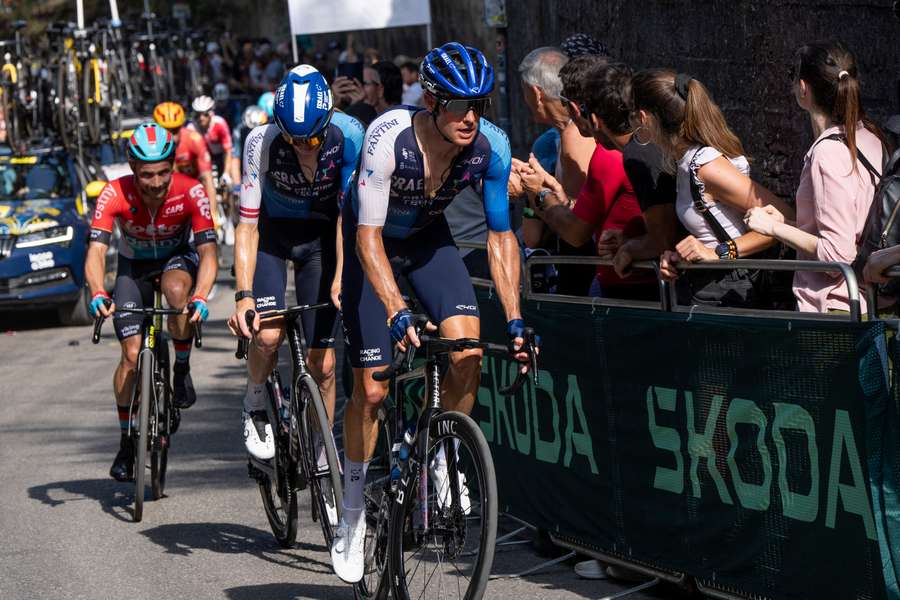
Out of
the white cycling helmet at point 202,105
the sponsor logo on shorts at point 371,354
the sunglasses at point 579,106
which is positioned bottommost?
the sponsor logo on shorts at point 371,354

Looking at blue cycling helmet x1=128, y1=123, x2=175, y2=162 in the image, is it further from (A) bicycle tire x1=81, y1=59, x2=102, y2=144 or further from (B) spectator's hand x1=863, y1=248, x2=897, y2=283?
(A) bicycle tire x1=81, y1=59, x2=102, y2=144

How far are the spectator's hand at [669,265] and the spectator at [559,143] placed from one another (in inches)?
58.6

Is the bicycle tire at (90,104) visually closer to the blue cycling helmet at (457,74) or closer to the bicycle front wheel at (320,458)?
the bicycle front wheel at (320,458)

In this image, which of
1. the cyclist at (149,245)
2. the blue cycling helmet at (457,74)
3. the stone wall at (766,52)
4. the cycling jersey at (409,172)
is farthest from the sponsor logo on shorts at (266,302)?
the stone wall at (766,52)

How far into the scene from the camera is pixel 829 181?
221 inches

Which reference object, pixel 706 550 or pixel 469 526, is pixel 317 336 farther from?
pixel 706 550

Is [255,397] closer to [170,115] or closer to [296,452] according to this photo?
[296,452]

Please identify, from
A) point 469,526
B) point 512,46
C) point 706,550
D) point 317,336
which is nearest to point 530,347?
point 469,526

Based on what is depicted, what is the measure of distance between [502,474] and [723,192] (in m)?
2.19

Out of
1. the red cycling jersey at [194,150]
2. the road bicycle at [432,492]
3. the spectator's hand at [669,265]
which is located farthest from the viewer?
the red cycling jersey at [194,150]

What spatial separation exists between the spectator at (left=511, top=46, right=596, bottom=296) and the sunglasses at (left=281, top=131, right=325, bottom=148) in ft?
4.48

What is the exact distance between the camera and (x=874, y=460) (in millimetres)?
4785

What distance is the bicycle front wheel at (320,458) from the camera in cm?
644

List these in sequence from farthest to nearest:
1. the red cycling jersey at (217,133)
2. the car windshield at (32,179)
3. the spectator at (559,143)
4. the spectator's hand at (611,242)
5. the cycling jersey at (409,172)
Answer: the red cycling jersey at (217,133) < the car windshield at (32,179) < the spectator at (559,143) < the spectator's hand at (611,242) < the cycling jersey at (409,172)
